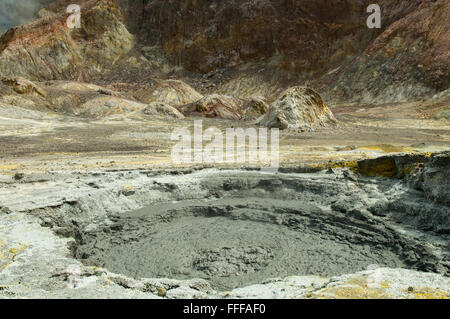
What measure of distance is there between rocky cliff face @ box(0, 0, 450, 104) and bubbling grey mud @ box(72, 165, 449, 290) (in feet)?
72.8

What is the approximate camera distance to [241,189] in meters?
7.31

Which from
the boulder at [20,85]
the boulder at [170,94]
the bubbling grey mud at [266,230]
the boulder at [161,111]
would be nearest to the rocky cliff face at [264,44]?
the boulder at [170,94]

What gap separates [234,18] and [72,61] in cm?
1773

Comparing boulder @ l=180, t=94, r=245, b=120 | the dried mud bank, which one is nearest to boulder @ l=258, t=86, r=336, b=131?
boulder @ l=180, t=94, r=245, b=120

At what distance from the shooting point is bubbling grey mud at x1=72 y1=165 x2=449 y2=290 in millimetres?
4605

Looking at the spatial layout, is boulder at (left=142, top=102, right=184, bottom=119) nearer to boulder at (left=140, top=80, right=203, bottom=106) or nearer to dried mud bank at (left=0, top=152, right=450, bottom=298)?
boulder at (left=140, top=80, right=203, bottom=106)

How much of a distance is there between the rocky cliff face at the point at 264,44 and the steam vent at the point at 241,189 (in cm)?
27

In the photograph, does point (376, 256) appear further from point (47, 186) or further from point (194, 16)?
point (194, 16)

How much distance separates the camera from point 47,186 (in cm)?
645

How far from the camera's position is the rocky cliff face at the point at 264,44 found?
26.6 metres

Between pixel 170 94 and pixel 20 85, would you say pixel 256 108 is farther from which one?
pixel 20 85

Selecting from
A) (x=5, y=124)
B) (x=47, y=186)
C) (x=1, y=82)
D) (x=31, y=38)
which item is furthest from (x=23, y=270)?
(x=31, y=38)

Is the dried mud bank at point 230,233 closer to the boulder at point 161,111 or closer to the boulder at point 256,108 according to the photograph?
the boulder at point 161,111

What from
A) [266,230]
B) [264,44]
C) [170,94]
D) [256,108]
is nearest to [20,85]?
[170,94]
